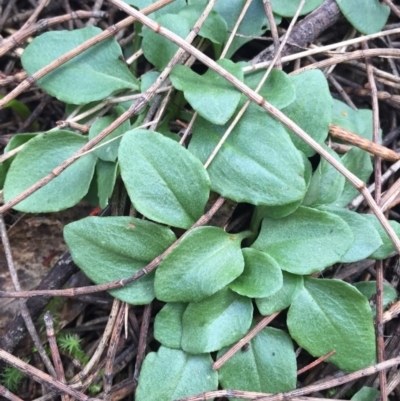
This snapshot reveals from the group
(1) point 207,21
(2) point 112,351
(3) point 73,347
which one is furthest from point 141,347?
(1) point 207,21

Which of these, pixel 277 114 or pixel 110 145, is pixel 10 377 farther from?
pixel 277 114

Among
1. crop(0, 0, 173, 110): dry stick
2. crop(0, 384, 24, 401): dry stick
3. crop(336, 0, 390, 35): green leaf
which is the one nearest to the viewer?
crop(0, 384, 24, 401): dry stick

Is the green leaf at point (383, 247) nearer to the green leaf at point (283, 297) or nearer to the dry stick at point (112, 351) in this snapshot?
the green leaf at point (283, 297)

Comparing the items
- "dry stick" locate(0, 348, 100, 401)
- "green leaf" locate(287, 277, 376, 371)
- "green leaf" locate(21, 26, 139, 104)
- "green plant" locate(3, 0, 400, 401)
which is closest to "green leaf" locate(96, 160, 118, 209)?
"green plant" locate(3, 0, 400, 401)

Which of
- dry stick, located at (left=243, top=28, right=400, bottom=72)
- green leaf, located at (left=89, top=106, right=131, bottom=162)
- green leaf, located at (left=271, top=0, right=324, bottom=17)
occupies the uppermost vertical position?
green leaf, located at (left=271, top=0, right=324, bottom=17)

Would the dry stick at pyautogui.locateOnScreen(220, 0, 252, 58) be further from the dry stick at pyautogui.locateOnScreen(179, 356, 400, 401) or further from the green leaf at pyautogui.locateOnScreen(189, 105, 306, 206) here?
the dry stick at pyautogui.locateOnScreen(179, 356, 400, 401)
